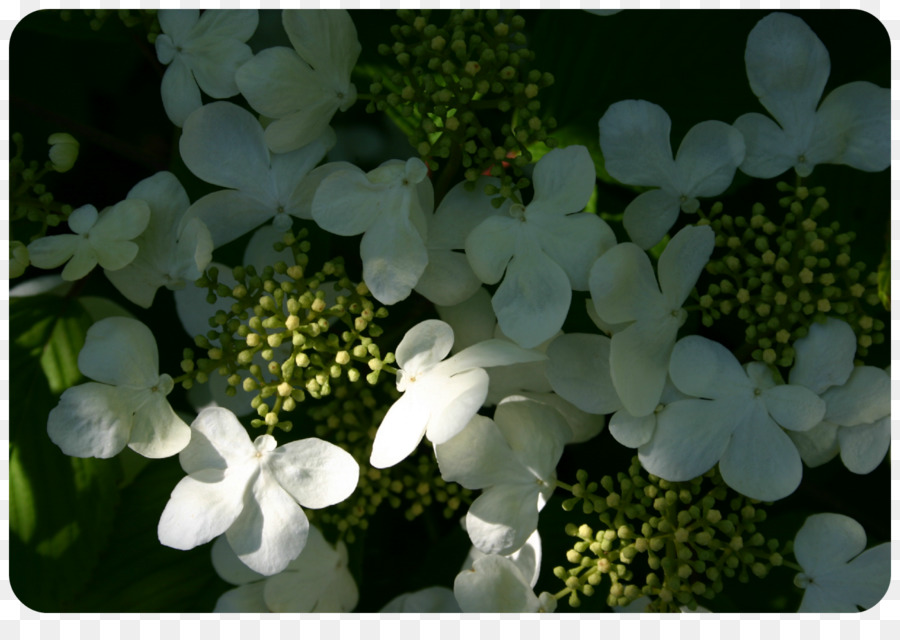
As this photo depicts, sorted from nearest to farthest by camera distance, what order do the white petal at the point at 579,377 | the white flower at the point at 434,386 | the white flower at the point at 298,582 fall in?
the white flower at the point at 434,386
the white petal at the point at 579,377
the white flower at the point at 298,582

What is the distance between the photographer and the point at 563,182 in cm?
95

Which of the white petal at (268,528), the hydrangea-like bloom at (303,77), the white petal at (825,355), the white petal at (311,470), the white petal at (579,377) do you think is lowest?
the white petal at (268,528)

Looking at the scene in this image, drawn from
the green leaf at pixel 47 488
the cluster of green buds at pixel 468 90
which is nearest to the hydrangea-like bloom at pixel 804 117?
the cluster of green buds at pixel 468 90

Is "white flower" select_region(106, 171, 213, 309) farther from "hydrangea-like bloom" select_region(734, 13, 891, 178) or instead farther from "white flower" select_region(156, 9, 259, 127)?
"hydrangea-like bloom" select_region(734, 13, 891, 178)

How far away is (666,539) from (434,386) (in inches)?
12.1

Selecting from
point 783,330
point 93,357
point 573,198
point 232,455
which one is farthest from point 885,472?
point 93,357

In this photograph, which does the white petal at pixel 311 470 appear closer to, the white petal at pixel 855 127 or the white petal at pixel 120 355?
the white petal at pixel 120 355

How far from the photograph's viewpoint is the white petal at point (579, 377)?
961 millimetres

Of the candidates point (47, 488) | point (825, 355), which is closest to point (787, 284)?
point (825, 355)

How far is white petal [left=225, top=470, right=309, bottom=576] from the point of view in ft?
3.18

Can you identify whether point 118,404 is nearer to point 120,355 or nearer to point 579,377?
point 120,355

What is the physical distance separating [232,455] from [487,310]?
329 millimetres

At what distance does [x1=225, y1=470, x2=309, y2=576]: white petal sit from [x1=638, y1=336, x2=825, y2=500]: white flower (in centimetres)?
38

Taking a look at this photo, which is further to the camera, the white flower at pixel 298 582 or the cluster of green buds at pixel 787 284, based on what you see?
the white flower at pixel 298 582
